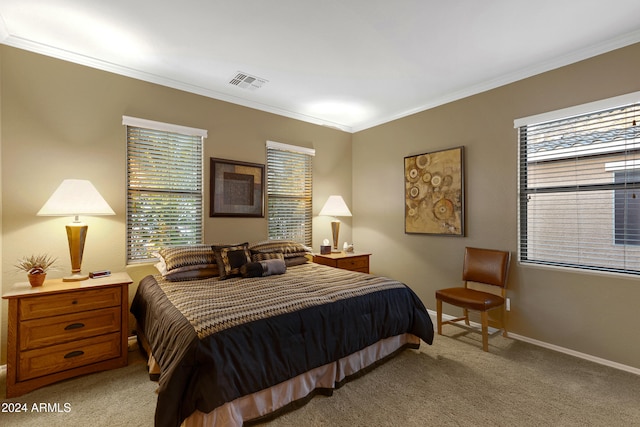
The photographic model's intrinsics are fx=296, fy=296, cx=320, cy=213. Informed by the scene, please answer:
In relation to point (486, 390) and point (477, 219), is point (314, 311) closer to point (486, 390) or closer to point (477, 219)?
point (486, 390)

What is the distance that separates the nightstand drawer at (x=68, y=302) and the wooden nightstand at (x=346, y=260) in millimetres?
2281

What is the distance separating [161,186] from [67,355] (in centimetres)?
171

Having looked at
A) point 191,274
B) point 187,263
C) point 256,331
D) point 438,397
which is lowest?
point 438,397

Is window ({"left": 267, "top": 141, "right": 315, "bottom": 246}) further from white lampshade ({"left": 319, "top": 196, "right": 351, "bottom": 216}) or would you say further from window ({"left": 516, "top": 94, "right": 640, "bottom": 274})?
window ({"left": 516, "top": 94, "right": 640, "bottom": 274})

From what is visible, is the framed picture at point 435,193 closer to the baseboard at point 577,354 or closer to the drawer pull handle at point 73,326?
the baseboard at point 577,354

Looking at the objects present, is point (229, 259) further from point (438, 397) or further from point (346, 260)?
point (438, 397)

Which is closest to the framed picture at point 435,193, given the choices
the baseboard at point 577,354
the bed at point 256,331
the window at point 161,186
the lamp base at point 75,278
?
the baseboard at point 577,354

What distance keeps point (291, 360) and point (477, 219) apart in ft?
8.78

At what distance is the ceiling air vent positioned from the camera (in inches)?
126

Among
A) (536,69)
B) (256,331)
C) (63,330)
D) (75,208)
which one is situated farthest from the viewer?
(536,69)

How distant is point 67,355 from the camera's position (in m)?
2.28

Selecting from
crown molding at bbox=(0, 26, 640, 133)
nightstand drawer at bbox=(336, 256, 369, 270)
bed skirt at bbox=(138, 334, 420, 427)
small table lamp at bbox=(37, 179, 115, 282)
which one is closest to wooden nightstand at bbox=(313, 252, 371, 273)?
nightstand drawer at bbox=(336, 256, 369, 270)

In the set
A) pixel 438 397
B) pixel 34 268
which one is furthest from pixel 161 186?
pixel 438 397

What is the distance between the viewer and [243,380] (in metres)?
1.69
